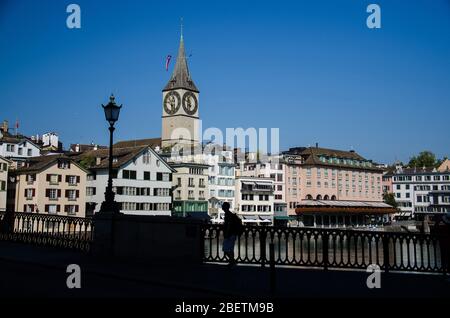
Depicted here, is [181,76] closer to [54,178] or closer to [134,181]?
[134,181]

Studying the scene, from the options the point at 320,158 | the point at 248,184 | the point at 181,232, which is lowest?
the point at 181,232

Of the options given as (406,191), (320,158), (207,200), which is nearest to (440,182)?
(406,191)

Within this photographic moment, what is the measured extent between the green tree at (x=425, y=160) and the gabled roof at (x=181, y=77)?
70.2 meters

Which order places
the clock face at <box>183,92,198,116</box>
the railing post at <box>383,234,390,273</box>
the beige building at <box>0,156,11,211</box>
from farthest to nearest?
the clock face at <box>183,92,198,116</box>, the beige building at <box>0,156,11,211</box>, the railing post at <box>383,234,390,273</box>

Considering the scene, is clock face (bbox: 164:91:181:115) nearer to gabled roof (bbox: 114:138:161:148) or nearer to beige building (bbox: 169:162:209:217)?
gabled roof (bbox: 114:138:161:148)

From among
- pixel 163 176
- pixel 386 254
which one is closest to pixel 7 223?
pixel 386 254

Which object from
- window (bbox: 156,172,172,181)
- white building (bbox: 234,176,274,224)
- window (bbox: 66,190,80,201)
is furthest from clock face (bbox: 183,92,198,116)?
window (bbox: 66,190,80,201)

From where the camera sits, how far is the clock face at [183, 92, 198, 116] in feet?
473

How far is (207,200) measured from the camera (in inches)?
3856

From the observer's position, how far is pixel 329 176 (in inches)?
5069

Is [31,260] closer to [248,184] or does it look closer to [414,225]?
[248,184]

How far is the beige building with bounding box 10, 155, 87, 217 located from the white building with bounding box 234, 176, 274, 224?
117ft

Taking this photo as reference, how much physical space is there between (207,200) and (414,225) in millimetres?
51958

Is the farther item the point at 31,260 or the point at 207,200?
the point at 207,200
